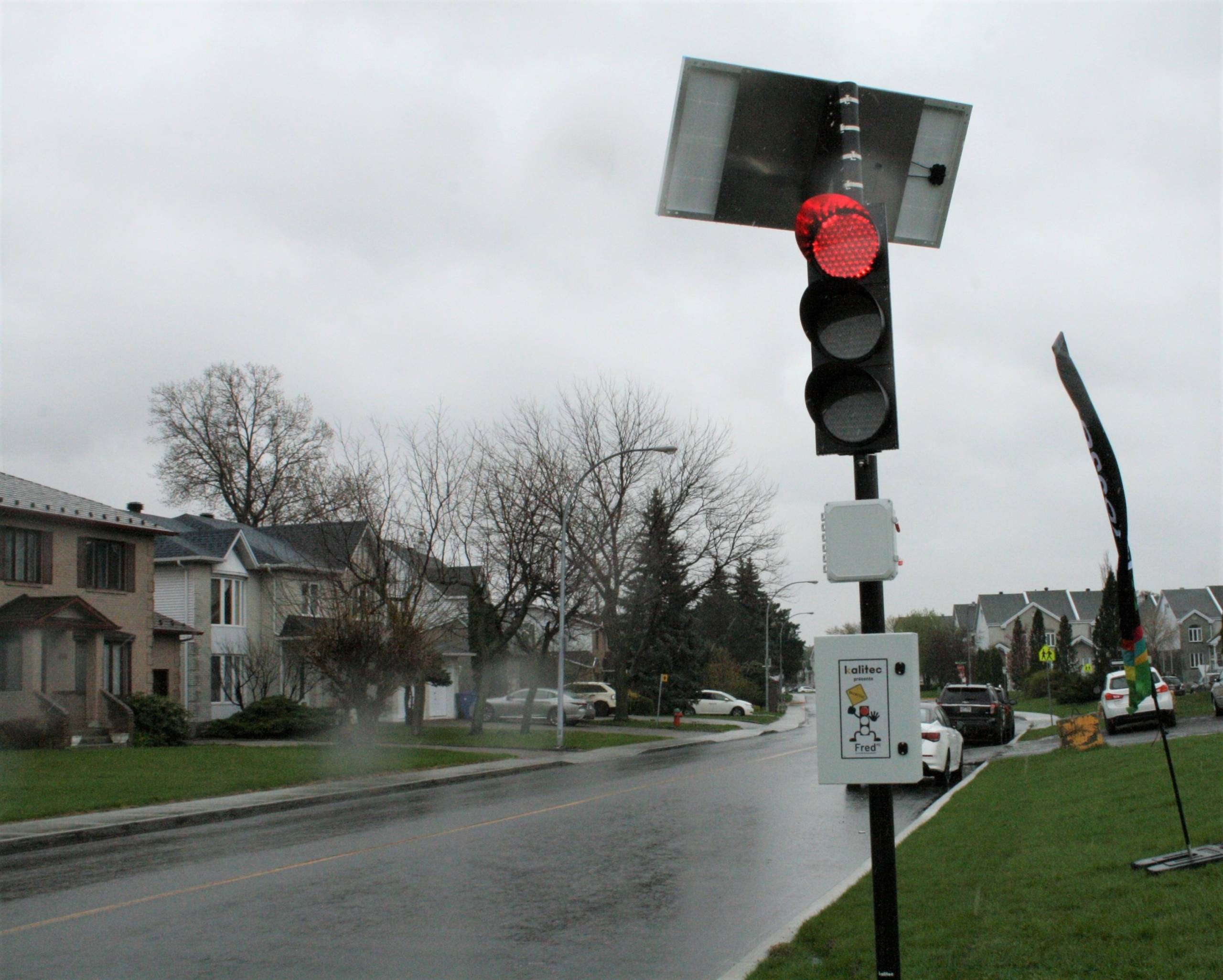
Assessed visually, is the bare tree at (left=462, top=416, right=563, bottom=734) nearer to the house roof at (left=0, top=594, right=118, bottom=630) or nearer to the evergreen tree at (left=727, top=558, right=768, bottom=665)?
the house roof at (left=0, top=594, right=118, bottom=630)

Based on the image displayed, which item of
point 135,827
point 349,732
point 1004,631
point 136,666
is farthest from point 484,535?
point 1004,631

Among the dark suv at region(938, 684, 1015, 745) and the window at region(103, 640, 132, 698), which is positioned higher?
the window at region(103, 640, 132, 698)

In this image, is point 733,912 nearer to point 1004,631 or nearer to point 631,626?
point 631,626

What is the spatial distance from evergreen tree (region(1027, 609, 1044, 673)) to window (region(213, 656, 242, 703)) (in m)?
63.8

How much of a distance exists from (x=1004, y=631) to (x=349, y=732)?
10869 centimetres

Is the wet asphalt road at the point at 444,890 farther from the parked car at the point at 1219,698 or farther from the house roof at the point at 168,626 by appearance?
the house roof at the point at 168,626

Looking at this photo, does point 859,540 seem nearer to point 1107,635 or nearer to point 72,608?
point 72,608

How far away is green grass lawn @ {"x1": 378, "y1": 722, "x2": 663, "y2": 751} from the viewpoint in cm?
3334

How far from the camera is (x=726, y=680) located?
75188 millimetres

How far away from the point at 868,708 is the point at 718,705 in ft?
193

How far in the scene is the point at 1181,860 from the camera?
26.7 ft

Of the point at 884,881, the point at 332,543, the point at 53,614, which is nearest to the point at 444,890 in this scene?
the point at 884,881

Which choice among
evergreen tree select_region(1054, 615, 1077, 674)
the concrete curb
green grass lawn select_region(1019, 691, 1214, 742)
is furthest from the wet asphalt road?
evergreen tree select_region(1054, 615, 1077, 674)

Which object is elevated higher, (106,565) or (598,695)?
(106,565)
